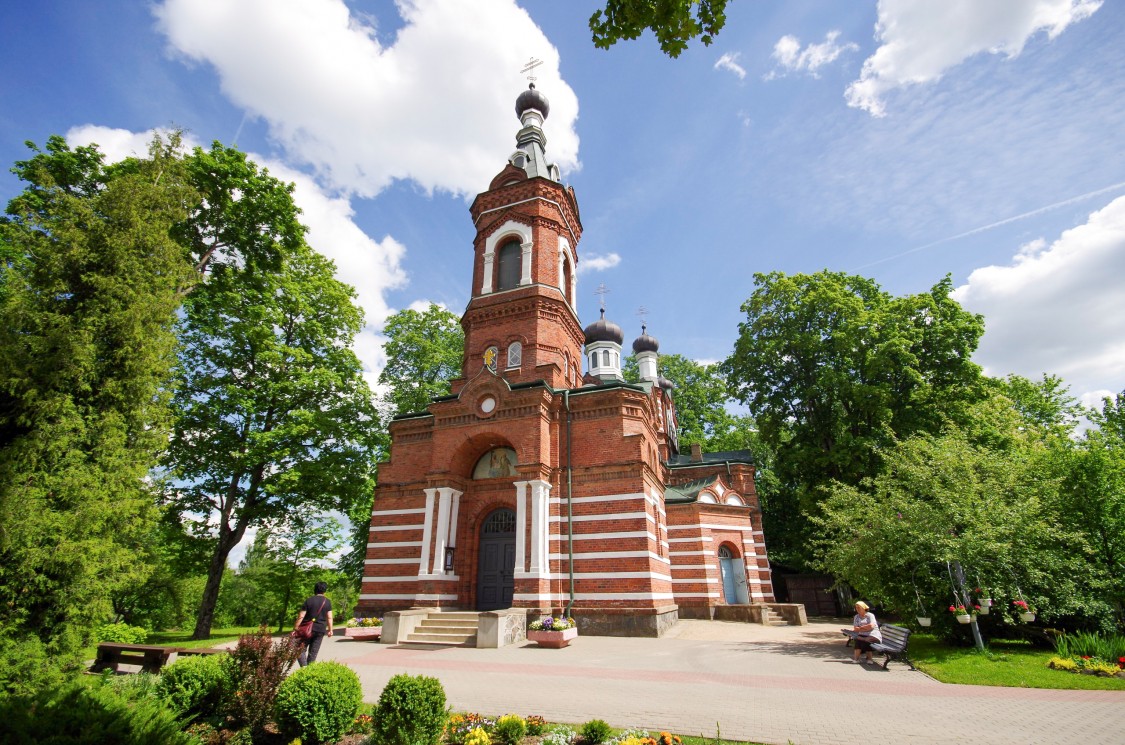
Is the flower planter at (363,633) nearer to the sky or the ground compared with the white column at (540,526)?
nearer to the ground

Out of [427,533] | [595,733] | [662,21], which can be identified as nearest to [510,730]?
[595,733]

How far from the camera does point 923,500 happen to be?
42.8ft

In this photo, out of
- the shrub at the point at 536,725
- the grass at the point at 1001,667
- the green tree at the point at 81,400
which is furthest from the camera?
the grass at the point at 1001,667

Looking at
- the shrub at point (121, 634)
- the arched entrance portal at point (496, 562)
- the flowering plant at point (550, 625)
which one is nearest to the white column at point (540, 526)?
the arched entrance portal at point (496, 562)

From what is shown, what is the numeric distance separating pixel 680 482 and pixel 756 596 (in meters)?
6.70

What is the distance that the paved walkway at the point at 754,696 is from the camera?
5941 mm

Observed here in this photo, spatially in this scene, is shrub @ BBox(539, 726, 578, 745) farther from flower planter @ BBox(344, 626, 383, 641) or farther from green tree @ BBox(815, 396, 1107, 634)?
flower planter @ BBox(344, 626, 383, 641)

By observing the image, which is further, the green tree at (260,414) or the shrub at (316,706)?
the green tree at (260,414)

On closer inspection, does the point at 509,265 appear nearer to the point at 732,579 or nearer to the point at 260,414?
the point at 260,414

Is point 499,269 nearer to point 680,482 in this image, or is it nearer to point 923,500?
point 680,482

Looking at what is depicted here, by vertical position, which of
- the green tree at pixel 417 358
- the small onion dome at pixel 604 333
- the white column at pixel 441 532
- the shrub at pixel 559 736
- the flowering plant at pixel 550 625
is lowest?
the shrub at pixel 559 736

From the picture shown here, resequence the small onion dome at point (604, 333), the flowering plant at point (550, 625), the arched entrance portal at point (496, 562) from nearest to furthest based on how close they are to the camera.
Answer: the flowering plant at point (550, 625) → the arched entrance portal at point (496, 562) → the small onion dome at point (604, 333)

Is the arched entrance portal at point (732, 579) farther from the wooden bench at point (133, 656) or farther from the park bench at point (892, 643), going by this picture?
the wooden bench at point (133, 656)

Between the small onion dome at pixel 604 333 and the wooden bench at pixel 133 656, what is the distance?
27.1 meters
